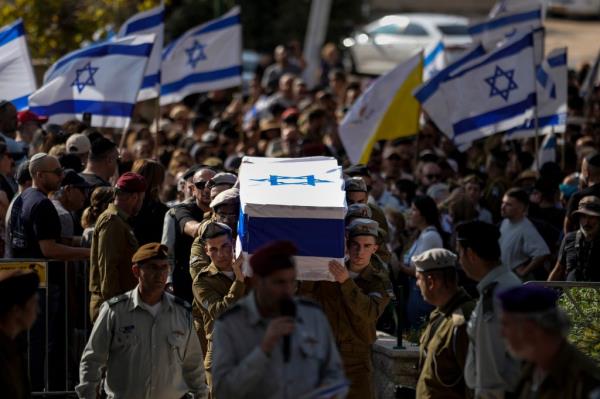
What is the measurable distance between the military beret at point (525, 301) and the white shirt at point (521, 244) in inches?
253

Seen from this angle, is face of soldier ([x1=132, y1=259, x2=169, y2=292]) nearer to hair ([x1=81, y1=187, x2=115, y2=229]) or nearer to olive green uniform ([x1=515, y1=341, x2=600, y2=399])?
hair ([x1=81, y1=187, x2=115, y2=229])

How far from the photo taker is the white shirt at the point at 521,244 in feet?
42.9

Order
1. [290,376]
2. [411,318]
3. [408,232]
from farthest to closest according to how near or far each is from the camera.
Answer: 1. [408,232]
2. [411,318]
3. [290,376]

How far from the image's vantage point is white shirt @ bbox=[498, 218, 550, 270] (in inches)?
515

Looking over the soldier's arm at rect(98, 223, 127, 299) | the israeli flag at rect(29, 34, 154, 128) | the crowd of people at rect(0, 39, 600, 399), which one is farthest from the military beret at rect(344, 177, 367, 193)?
the israeli flag at rect(29, 34, 154, 128)

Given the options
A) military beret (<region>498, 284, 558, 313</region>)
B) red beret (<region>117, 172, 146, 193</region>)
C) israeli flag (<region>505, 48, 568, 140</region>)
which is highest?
israeli flag (<region>505, 48, 568, 140</region>)

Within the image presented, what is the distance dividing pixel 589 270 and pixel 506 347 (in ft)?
13.2

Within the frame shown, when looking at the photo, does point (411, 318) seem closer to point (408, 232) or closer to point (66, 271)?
point (408, 232)

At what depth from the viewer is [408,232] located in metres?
13.9

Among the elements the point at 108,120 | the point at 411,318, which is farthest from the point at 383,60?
the point at 411,318

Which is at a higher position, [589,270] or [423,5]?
[423,5]

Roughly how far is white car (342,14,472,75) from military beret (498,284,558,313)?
2635 centimetres

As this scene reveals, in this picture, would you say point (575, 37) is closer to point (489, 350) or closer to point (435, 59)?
point (435, 59)

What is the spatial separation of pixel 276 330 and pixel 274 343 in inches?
2.8
